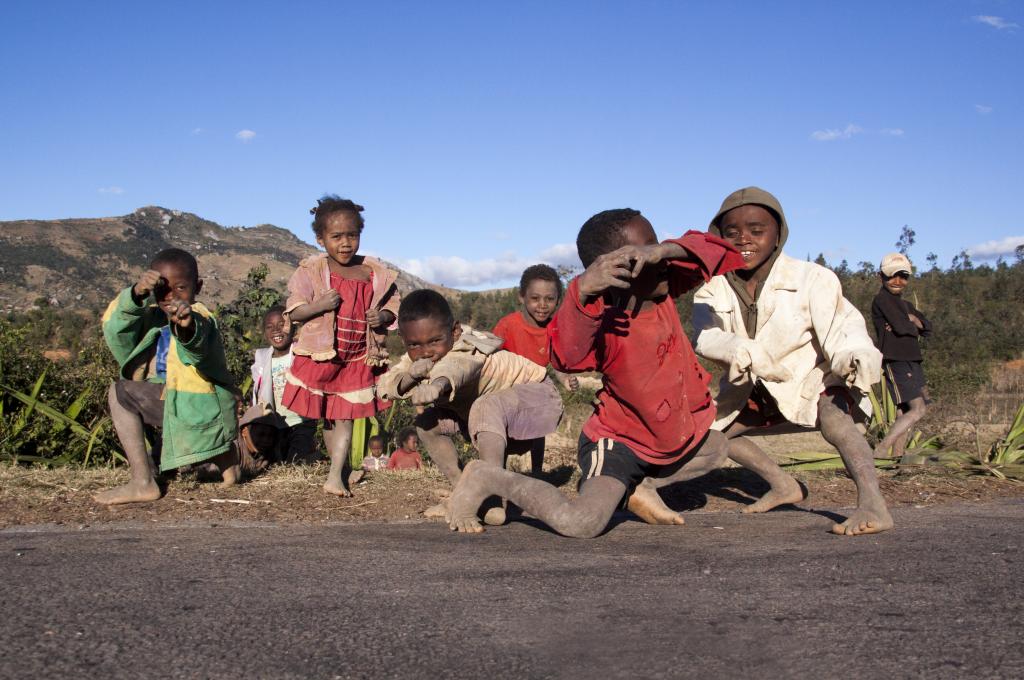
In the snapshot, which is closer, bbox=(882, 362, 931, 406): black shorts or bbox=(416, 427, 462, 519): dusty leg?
bbox=(416, 427, 462, 519): dusty leg

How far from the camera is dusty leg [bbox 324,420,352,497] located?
18.6 feet

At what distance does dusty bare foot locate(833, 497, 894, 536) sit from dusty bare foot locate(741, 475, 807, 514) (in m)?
0.89

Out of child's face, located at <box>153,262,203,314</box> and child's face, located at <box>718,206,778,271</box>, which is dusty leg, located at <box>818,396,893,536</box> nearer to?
child's face, located at <box>718,206,778,271</box>

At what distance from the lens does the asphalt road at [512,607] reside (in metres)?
2.19

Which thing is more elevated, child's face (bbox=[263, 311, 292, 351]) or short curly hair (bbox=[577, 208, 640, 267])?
short curly hair (bbox=[577, 208, 640, 267])

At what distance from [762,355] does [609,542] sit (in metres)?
1.21

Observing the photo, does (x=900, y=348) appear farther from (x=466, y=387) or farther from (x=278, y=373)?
→ (x=278, y=373)

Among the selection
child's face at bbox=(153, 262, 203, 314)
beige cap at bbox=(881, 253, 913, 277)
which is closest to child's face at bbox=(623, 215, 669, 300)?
child's face at bbox=(153, 262, 203, 314)

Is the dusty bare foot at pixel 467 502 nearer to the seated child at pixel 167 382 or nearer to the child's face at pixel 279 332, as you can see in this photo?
the seated child at pixel 167 382

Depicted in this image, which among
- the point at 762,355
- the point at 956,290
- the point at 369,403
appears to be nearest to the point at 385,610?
the point at 762,355

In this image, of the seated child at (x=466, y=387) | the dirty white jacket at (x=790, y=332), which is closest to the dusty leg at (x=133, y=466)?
the seated child at (x=466, y=387)

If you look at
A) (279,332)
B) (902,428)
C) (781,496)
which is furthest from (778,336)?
(279,332)

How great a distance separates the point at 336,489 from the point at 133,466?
3.96 feet

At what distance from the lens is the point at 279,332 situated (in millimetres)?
7922
